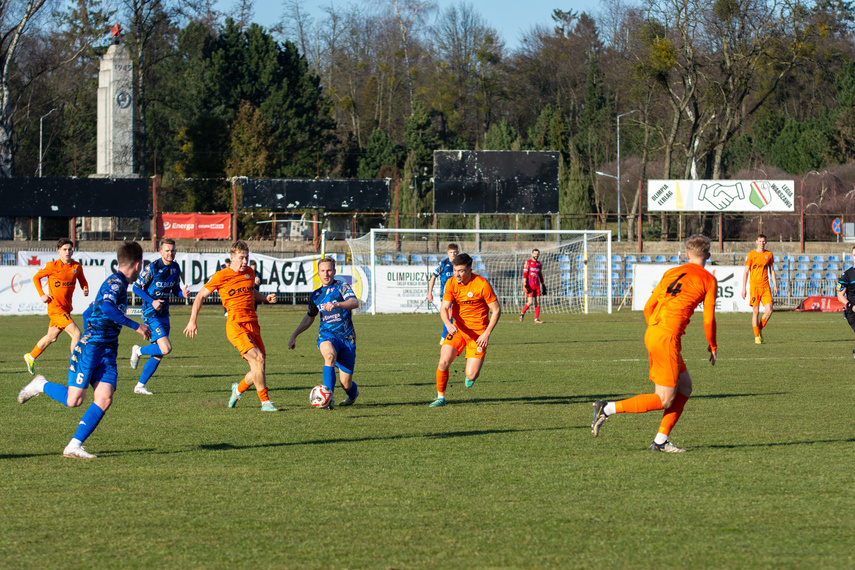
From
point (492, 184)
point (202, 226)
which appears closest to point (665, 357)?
point (492, 184)

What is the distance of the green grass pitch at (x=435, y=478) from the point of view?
4.76 meters

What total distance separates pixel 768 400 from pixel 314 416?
5.21 metres

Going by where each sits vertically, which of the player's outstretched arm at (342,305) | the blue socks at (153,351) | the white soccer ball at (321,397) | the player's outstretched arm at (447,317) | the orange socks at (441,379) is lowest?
the white soccer ball at (321,397)

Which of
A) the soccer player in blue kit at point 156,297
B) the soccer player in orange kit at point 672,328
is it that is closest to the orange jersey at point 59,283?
the soccer player in blue kit at point 156,297

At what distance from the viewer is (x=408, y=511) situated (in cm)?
554

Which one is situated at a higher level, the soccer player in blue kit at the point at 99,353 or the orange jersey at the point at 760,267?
the orange jersey at the point at 760,267

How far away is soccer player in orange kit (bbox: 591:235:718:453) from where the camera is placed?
23.4 ft

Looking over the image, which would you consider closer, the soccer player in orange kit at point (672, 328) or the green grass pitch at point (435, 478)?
the green grass pitch at point (435, 478)

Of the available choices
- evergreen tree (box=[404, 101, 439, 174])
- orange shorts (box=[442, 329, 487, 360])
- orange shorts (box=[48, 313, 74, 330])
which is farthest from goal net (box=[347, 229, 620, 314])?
evergreen tree (box=[404, 101, 439, 174])

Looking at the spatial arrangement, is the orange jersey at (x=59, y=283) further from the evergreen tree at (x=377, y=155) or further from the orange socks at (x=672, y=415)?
the evergreen tree at (x=377, y=155)

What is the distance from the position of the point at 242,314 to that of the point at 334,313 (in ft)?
3.28

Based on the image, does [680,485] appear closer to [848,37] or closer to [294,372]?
[294,372]

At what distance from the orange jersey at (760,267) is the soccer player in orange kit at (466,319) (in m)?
9.76

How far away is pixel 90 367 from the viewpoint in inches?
281
